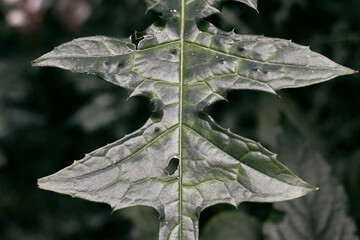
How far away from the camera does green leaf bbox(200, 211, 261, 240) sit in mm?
1234

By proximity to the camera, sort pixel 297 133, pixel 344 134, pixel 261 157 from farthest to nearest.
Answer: pixel 344 134
pixel 297 133
pixel 261 157

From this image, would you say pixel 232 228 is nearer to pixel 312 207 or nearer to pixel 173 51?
pixel 312 207

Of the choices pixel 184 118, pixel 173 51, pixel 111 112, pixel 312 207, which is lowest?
pixel 111 112

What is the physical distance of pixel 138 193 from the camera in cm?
92

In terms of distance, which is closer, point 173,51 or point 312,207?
point 173,51

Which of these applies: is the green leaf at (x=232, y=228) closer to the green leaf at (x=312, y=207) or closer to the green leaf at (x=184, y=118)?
the green leaf at (x=312, y=207)

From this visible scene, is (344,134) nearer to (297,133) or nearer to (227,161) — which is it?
(297,133)

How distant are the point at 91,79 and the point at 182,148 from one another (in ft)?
4.20

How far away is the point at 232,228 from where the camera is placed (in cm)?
124

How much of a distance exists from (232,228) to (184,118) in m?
0.41

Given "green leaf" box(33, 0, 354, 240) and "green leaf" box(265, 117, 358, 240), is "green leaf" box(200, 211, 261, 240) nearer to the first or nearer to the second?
"green leaf" box(265, 117, 358, 240)

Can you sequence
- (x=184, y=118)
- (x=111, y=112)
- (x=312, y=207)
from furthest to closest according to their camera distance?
1. (x=111, y=112)
2. (x=312, y=207)
3. (x=184, y=118)

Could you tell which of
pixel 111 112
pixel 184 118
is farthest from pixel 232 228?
pixel 111 112

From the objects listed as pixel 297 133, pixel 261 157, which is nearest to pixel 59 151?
pixel 297 133
